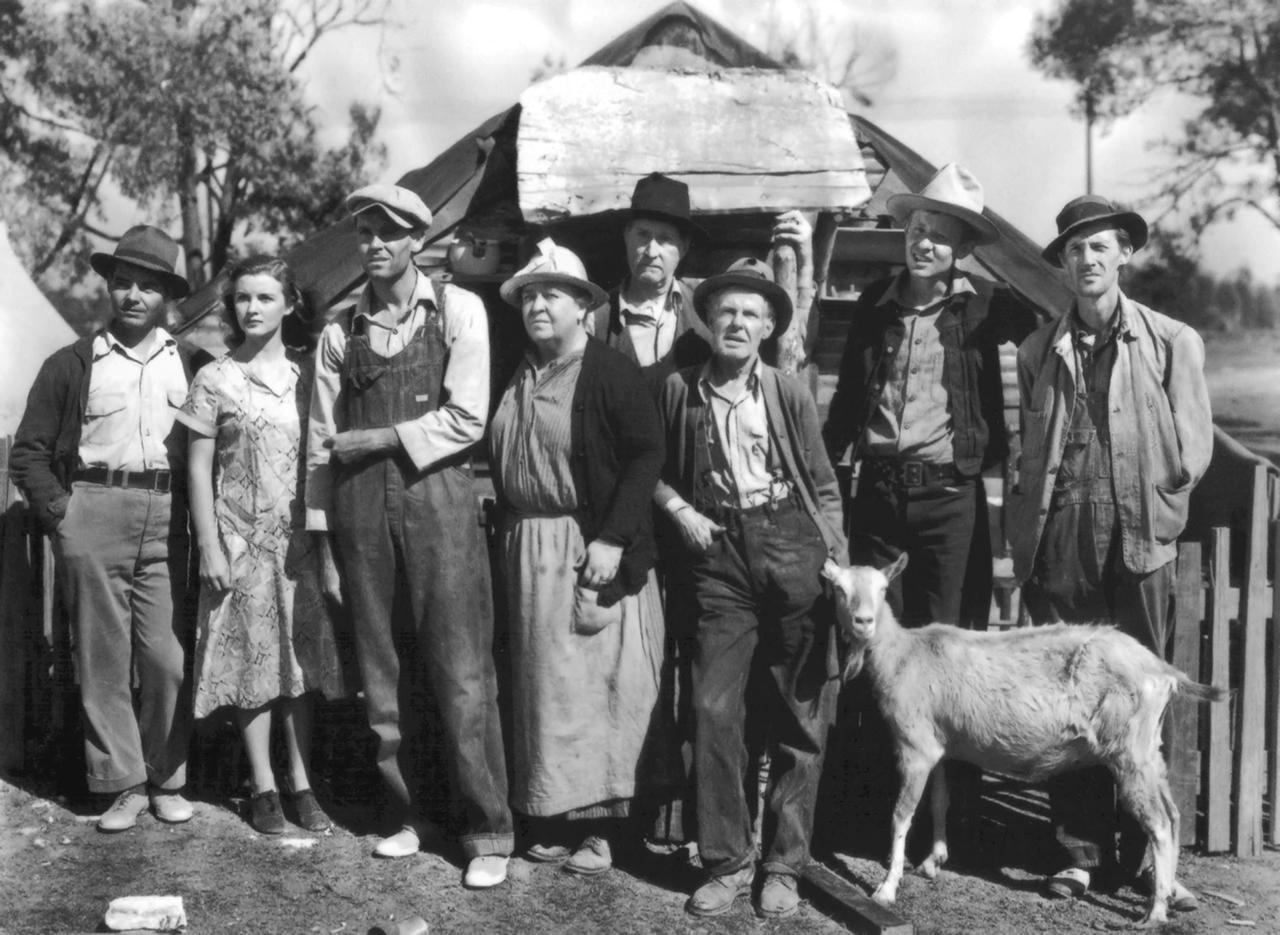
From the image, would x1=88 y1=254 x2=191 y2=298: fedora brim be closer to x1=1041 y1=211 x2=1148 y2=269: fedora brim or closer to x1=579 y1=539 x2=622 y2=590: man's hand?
x1=579 y1=539 x2=622 y2=590: man's hand

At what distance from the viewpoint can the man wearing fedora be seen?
485 centimetres

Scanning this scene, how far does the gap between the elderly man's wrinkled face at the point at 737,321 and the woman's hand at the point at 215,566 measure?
1.95 meters

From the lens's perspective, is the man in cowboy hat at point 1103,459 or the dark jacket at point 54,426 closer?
the man in cowboy hat at point 1103,459

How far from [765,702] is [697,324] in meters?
1.38

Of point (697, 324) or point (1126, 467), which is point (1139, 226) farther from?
point (697, 324)

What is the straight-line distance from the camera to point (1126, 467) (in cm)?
445

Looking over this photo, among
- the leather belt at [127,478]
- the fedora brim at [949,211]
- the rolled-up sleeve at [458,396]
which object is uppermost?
the fedora brim at [949,211]

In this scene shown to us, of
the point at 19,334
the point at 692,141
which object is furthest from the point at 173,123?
the point at 692,141

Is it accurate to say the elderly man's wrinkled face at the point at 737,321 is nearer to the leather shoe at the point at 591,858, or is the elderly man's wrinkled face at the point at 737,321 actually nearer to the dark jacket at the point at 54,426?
the leather shoe at the point at 591,858

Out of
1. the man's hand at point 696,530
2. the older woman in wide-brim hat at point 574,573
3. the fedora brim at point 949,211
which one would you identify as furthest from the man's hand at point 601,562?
the fedora brim at point 949,211

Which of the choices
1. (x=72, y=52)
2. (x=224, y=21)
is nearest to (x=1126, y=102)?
(x=224, y=21)

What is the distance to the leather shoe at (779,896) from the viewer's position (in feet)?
13.9

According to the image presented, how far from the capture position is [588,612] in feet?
14.6

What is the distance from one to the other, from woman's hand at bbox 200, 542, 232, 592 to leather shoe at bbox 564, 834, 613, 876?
1.58m
